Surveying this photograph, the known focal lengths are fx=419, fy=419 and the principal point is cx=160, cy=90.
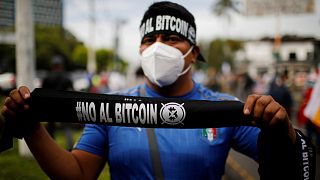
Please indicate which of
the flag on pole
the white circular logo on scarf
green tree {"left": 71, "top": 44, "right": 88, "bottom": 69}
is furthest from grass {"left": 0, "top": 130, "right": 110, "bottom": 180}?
green tree {"left": 71, "top": 44, "right": 88, "bottom": 69}

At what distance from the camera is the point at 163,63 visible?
6.91ft

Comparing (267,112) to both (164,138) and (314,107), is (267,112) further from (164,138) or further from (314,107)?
(314,107)

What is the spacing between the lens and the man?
1.71 m

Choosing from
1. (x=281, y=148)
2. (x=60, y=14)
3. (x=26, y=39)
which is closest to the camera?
(x=281, y=148)

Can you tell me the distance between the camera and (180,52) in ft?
7.05

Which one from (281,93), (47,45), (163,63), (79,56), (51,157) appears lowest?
(79,56)

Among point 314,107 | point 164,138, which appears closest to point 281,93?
point 314,107

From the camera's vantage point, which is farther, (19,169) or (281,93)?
(281,93)

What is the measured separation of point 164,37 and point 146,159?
63 centimetres

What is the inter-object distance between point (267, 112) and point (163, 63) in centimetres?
70

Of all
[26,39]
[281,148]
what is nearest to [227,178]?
[26,39]

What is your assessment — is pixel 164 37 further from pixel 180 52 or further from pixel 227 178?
pixel 227 178

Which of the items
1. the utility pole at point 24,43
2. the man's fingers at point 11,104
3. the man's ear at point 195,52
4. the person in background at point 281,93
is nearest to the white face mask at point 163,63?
the man's ear at point 195,52

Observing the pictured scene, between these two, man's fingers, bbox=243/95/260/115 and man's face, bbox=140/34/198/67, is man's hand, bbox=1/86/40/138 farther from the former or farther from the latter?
man's fingers, bbox=243/95/260/115
